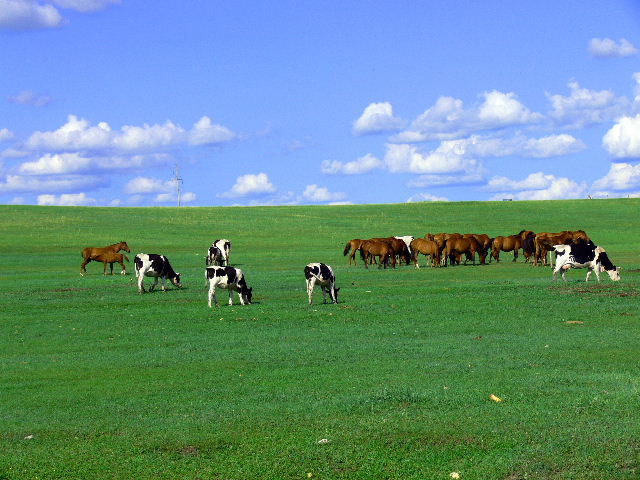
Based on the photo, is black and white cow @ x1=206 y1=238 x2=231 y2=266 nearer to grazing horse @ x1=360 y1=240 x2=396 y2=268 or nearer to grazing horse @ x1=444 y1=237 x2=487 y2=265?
grazing horse @ x1=360 y1=240 x2=396 y2=268

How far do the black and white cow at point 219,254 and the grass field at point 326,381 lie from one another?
12.2m

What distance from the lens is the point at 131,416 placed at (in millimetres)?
13734

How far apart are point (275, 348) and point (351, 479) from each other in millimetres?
10133

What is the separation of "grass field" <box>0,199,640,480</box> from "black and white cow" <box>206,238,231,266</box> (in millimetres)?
12169

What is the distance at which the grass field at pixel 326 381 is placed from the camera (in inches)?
431

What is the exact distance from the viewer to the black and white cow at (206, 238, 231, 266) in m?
51.9

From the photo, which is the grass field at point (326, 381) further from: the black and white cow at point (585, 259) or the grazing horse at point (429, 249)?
the grazing horse at point (429, 249)

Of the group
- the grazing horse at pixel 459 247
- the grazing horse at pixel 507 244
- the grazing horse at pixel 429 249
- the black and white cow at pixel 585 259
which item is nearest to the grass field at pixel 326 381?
the black and white cow at pixel 585 259

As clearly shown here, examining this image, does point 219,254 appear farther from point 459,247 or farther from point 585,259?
point 585,259

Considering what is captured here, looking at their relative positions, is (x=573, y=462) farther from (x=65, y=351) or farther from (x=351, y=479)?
(x=65, y=351)

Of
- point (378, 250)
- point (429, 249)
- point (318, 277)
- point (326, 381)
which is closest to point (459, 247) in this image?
point (429, 249)

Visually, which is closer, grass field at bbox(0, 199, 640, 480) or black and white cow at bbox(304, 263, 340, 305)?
grass field at bbox(0, 199, 640, 480)

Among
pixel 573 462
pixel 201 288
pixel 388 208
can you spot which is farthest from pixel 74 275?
pixel 388 208

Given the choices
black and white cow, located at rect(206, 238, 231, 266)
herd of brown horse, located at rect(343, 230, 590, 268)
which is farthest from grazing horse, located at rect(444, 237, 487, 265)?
black and white cow, located at rect(206, 238, 231, 266)
